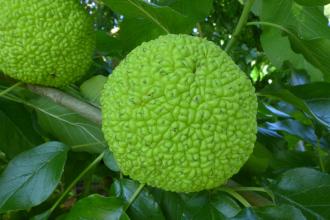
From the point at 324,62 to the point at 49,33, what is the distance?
560mm

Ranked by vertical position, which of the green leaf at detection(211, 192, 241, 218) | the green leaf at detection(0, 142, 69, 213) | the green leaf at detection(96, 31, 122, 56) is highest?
the green leaf at detection(96, 31, 122, 56)

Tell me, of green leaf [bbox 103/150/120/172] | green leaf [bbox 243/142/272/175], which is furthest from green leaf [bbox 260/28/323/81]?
green leaf [bbox 103/150/120/172]

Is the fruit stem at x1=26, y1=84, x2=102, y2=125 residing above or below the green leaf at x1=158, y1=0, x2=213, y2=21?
below

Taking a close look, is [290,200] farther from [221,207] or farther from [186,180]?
[186,180]

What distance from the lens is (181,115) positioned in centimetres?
74

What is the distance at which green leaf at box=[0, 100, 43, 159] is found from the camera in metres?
1.23

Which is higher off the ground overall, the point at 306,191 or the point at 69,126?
the point at 306,191

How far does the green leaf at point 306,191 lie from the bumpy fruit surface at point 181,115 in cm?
16

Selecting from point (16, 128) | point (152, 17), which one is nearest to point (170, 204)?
point (152, 17)

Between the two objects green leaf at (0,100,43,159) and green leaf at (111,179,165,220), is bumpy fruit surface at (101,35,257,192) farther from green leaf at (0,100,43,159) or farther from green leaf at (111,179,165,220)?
green leaf at (0,100,43,159)

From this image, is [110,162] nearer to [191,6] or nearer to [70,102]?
[70,102]

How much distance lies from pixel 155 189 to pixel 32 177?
25 cm

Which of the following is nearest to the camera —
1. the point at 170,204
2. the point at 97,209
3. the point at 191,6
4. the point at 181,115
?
the point at 181,115

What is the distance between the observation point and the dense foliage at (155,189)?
884 mm
